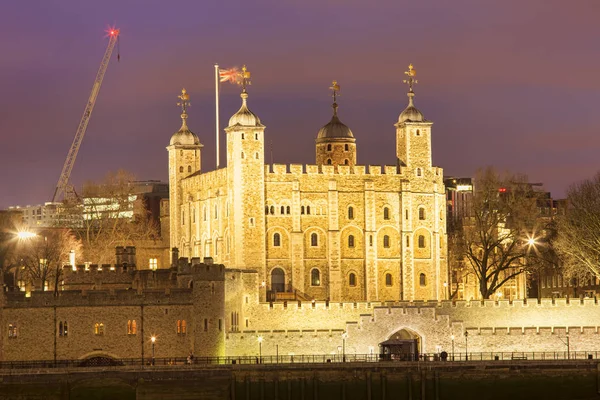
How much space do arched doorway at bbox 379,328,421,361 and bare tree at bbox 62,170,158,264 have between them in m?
46.8

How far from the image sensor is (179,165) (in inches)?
6275

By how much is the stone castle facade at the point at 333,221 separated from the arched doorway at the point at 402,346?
1213 inches

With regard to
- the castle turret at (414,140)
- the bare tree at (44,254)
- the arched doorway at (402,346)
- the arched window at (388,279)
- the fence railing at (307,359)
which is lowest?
the fence railing at (307,359)

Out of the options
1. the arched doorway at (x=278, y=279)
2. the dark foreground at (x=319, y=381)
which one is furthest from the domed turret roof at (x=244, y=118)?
the dark foreground at (x=319, y=381)

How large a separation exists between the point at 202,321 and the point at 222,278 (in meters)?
Answer: 2.98

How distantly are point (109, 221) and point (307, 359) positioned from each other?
6460cm

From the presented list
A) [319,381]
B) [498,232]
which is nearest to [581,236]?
[498,232]

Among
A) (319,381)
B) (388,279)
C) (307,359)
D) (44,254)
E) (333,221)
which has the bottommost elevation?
(319,381)

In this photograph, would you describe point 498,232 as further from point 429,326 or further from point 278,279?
point 429,326

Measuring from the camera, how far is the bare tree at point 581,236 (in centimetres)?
13025

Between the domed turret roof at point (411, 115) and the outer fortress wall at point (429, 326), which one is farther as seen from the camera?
the domed turret roof at point (411, 115)

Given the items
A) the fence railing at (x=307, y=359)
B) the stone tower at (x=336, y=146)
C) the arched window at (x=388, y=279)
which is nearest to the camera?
the fence railing at (x=307, y=359)

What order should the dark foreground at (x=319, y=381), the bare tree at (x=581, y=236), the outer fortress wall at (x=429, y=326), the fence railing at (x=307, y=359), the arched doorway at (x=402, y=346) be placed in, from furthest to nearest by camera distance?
the bare tree at (x=581, y=236)
the outer fortress wall at (x=429, y=326)
the arched doorway at (x=402, y=346)
the fence railing at (x=307, y=359)
the dark foreground at (x=319, y=381)

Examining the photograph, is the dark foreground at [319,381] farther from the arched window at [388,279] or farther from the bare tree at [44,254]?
the arched window at [388,279]
